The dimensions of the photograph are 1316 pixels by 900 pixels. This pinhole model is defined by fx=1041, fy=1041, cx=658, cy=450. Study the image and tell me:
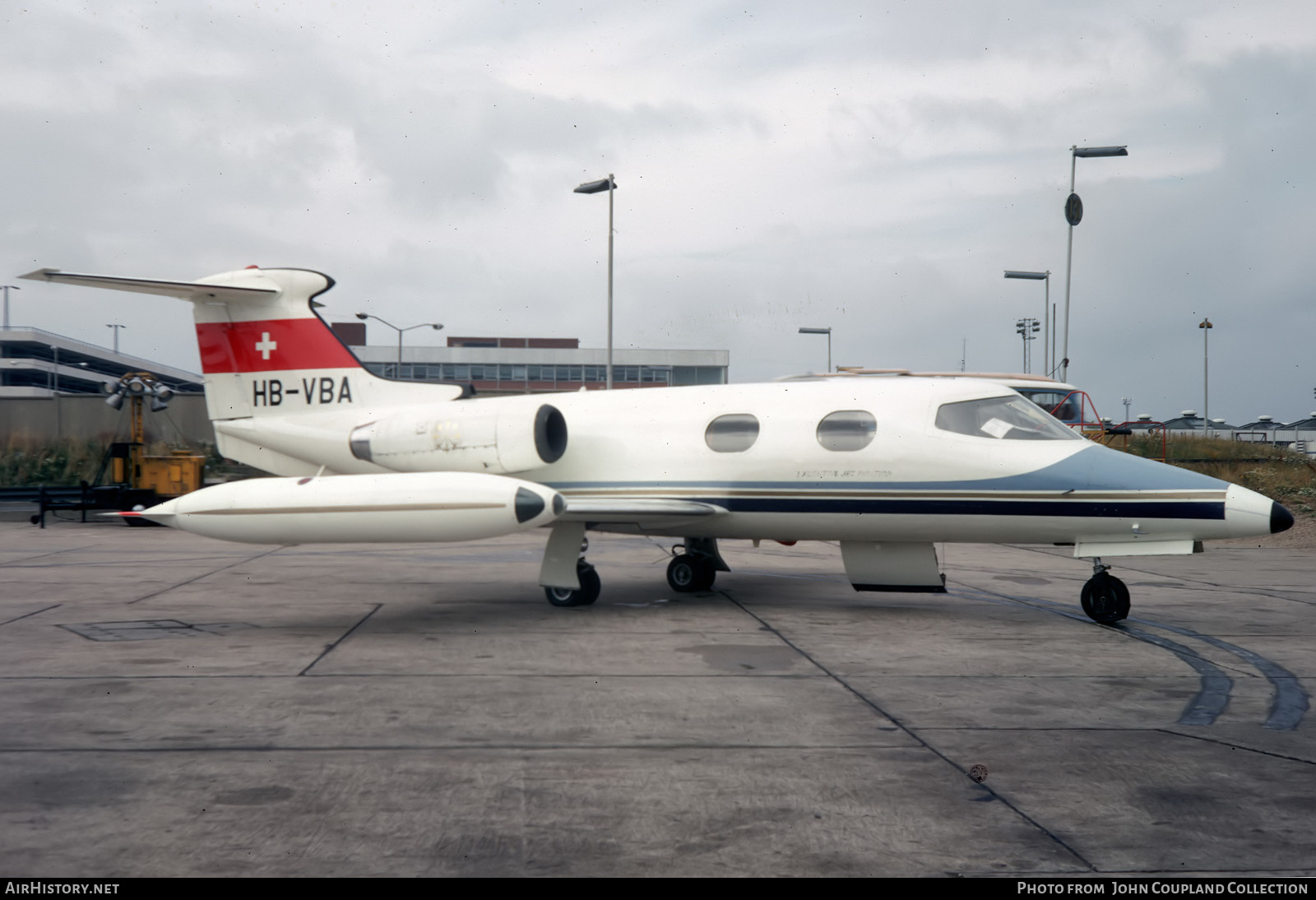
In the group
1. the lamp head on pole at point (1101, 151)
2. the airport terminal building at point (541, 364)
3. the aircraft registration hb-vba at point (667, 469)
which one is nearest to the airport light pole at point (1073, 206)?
the lamp head on pole at point (1101, 151)

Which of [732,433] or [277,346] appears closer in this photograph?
[732,433]

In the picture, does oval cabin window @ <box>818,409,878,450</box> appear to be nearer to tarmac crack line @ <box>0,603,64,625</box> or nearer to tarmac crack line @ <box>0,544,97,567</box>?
tarmac crack line @ <box>0,603,64,625</box>

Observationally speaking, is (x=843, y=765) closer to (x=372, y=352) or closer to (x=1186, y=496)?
(x=1186, y=496)

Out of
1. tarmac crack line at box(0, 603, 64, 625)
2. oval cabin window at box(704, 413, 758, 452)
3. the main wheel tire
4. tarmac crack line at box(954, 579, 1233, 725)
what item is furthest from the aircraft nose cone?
tarmac crack line at box(0, 603, 64, 625)

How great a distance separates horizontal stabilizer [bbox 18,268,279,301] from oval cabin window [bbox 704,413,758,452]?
6.27 metres

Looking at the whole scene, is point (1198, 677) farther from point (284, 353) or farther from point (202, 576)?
point (202, 576)

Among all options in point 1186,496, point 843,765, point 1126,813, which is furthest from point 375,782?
point 1186,496

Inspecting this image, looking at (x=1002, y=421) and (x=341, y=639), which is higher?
(x=1002, y=421)

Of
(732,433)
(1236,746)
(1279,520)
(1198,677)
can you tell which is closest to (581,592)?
(732,433)

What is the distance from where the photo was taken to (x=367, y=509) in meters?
10.4

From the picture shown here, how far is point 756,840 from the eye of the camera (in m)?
4.62

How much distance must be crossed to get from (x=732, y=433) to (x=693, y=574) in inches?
89.1

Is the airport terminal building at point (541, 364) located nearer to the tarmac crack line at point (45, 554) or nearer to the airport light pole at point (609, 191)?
the airport light pole at point (609, 191)
